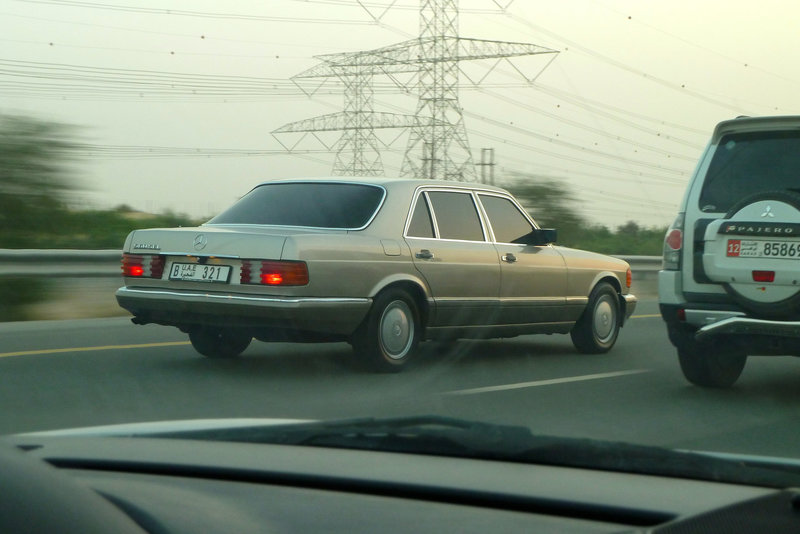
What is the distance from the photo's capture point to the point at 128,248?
884 centimetres

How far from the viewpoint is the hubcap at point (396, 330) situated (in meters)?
8.59

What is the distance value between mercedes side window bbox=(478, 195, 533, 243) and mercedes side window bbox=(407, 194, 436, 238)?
85 centimetres

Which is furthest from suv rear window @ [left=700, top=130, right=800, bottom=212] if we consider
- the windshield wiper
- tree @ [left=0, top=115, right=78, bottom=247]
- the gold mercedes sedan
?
tree @ [left=0, top=115, right=78, bottom=247]

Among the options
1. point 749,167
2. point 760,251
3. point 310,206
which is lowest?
point 760,251

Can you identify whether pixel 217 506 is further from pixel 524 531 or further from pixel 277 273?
pixel 277 273

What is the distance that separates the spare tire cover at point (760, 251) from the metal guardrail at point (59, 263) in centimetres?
874

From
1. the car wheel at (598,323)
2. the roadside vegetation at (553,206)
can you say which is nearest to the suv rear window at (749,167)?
the car wheel at (598,323)

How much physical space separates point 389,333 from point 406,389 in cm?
80

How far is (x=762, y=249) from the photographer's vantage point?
749cm

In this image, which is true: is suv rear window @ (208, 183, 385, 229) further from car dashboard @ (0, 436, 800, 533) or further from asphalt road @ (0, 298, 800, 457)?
car dashboard @ (0, 436, 800, 533)

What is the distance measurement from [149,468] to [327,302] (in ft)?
18.4

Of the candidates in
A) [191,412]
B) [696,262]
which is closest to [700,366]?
[696,262]

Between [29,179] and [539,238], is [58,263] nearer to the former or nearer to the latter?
[29,179]

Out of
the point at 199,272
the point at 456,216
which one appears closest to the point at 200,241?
the point at 199,272
